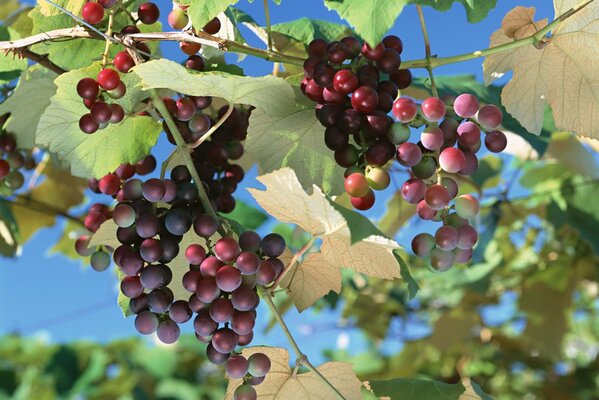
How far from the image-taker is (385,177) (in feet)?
1.46

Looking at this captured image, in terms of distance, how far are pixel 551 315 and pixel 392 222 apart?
461 millimetres

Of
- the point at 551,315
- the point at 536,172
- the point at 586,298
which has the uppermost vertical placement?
the point at 536,172

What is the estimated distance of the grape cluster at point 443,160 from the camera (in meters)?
0.44

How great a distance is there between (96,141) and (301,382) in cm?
25

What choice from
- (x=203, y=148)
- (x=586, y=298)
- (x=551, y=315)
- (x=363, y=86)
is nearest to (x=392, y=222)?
(x=551, y=315)

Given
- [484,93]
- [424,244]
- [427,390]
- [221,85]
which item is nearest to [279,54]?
[221,85]

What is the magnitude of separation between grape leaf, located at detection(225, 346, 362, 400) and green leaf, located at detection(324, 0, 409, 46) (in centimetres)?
23

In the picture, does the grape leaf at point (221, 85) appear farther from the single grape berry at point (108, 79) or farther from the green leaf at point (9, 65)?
the green leaf at point (9, 65)

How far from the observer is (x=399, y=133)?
45cm

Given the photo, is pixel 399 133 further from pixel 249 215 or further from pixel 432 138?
pixel 249 215

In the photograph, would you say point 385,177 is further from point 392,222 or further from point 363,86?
point 392,222

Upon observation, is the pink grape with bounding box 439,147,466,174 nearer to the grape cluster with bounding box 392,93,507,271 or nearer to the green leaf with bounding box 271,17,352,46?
the grape cluster with bounding box 392,93,507,271

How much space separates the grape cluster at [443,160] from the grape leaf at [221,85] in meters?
0.08

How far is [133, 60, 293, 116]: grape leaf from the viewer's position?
438 millimetres
